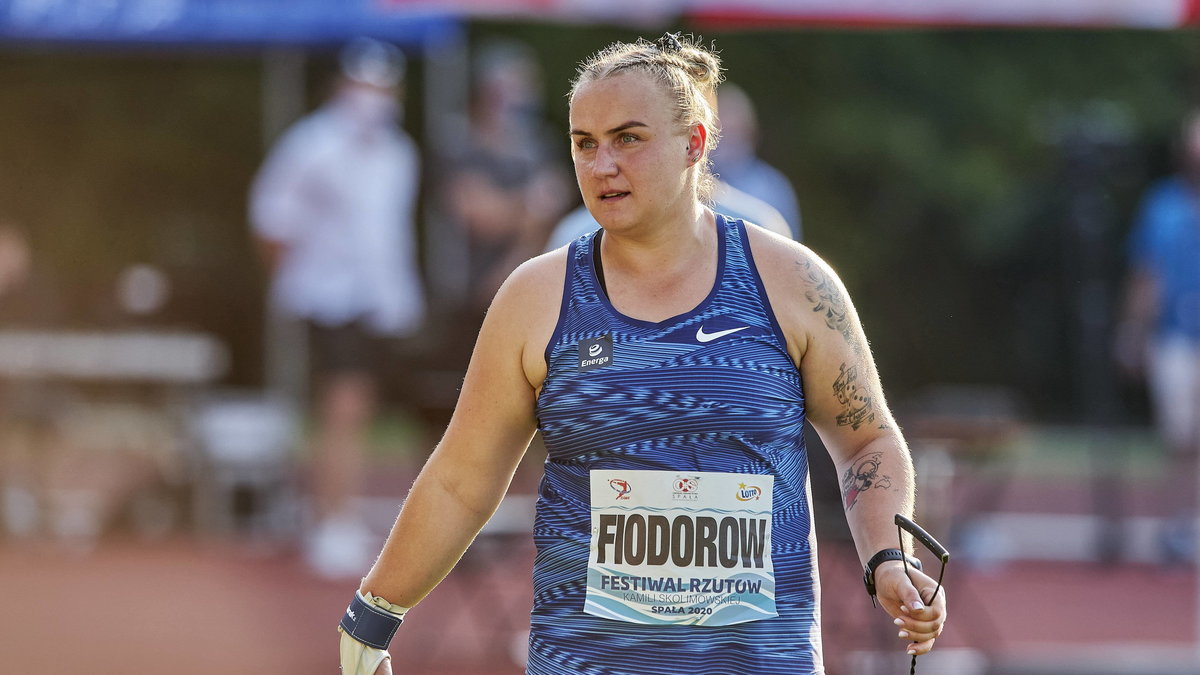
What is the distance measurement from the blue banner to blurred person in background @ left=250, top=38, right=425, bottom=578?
11.4 inches

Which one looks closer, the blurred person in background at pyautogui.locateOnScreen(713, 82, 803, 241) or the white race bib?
the white race bib

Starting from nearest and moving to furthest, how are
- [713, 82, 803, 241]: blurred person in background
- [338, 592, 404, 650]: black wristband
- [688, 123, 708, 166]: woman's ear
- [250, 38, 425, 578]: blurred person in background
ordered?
[688, 123, 708, 166]: woman's ear < [338, 592, 404, 650]: black wristband < [713, 82, 803, 241]: blurred person in background < [250, 38, 425, 578]: blurred person in background

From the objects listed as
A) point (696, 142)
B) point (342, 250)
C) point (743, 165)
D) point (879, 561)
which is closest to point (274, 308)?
point (342, 250)

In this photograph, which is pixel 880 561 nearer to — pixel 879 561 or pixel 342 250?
pixel 879 561

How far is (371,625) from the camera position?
11.4 ft

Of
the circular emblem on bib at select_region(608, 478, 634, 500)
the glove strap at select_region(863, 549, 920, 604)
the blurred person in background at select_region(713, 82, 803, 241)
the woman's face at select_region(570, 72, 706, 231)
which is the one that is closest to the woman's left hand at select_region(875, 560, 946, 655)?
the glove strap at select_region(863, 549, 920, 604)

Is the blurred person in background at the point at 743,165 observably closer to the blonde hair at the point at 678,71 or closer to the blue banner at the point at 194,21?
the blue banner at the point at 194,21

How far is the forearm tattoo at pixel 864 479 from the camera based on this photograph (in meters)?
3.37

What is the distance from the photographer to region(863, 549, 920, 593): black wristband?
3.23 metres

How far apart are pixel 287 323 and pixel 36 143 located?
5.49 m

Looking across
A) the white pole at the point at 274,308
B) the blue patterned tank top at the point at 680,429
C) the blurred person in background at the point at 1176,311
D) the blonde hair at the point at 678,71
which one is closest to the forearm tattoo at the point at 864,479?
the blue patterned tank top at the point at 680,429

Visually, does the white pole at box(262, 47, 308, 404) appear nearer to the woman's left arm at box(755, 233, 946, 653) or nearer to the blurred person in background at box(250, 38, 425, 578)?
the blurred person in background at box(250, 38, 425, 578)

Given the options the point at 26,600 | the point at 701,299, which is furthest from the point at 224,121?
the point at 701,299

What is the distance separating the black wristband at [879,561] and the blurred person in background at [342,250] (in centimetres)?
675
